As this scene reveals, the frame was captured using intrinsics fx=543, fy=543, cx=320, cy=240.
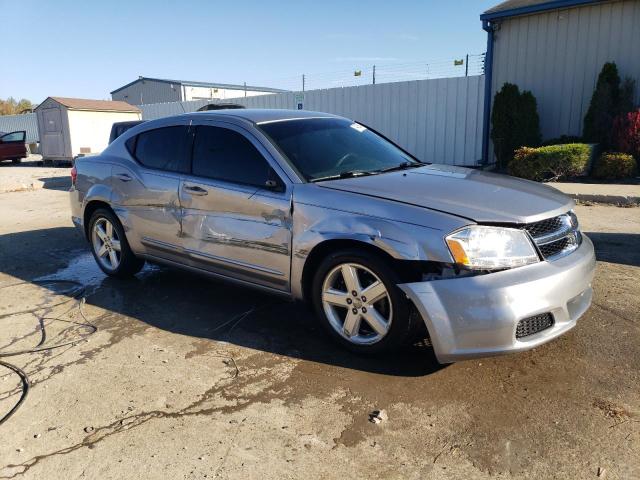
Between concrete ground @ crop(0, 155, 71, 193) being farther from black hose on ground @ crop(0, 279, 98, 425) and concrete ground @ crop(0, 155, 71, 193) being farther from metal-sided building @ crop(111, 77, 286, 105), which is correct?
metal-sided building @ crop(111, 77, 286, 105)

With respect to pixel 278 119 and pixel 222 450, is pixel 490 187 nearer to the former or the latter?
pixel 278 119

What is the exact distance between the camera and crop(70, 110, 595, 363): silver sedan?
3.10m

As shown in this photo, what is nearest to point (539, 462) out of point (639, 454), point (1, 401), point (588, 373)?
point (639, 454)

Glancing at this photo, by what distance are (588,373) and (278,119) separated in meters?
2.94

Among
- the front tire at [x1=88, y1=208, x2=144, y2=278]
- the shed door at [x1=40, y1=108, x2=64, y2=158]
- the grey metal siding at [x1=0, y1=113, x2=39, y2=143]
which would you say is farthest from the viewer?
the grey metal siding at [x1=0, y1=113, x2=39, y2=143]

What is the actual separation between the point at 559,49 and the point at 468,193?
11.4 metres

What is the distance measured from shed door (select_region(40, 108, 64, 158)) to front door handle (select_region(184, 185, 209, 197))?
18934 mm

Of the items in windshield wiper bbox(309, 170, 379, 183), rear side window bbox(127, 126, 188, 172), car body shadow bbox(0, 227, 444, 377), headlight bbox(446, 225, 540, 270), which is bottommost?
car body shadow bbox(0, 227, 444, 377)

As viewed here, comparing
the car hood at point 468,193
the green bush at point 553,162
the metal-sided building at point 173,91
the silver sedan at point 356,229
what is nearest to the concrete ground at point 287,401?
the silver sedan at point 356,229

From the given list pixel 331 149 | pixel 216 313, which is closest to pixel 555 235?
pixel 331 149

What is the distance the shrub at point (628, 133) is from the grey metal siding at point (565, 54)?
1.28m

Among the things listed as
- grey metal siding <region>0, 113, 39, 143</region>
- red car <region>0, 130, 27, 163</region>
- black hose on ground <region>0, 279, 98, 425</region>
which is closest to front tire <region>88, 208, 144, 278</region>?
black hose on ground <region>0, 279, 98, 425</region>

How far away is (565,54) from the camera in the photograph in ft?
42.5

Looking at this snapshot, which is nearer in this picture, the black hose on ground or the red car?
the black hose on ground
